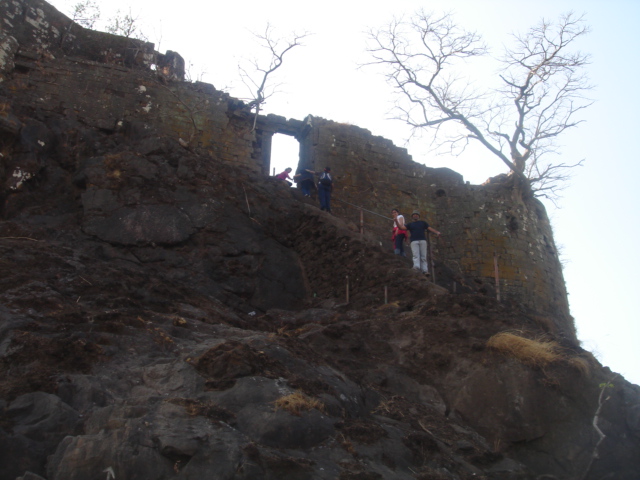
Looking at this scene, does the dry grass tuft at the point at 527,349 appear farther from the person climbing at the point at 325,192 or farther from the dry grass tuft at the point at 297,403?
the person climbing at the point at 325,192

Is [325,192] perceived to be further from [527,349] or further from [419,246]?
[527,349]

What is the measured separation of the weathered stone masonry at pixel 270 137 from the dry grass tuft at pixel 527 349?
19.0ft

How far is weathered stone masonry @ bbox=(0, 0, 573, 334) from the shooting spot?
13148 millimetres

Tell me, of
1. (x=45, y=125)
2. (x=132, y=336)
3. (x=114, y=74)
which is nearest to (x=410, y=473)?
(x=132, y=336)

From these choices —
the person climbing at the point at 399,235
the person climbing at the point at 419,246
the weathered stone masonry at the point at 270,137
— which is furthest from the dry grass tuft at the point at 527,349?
the weathered stone masonry at the point at 270,137

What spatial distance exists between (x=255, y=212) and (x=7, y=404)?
7132 mm

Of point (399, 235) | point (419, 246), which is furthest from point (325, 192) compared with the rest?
point (419, 246)

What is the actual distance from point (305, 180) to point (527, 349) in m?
8.31

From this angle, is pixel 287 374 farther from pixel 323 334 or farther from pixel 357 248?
pixel 357 248

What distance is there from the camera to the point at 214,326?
7.27 meters

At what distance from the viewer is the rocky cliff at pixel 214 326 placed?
16.4 ft

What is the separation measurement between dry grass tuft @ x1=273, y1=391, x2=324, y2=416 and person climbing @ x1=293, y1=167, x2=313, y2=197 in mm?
9398

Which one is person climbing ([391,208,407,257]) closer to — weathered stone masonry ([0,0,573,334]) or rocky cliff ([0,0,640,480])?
rocky cliff ([0,0,640,480])

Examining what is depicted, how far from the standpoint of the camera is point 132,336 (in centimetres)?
636
